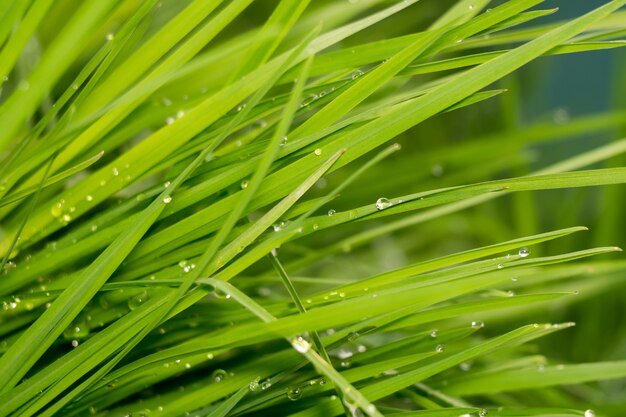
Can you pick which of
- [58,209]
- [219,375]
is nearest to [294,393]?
[219,375]

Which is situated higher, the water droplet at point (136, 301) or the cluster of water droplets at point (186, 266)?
the cluster of water droplets at point (186, 266)

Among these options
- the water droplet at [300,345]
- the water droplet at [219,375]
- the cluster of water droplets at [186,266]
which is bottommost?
the water droplet at [300,345]

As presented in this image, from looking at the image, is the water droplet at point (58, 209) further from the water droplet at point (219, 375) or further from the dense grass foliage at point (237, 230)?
the water droplet at point (219, 375)

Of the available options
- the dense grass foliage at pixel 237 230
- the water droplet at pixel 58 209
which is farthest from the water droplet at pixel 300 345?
the water droplet at pixel 58 209

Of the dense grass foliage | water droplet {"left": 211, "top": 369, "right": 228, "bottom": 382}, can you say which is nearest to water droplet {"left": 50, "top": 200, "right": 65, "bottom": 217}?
the dense grass foliage

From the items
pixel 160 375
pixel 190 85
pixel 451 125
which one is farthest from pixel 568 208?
pixel 160 375

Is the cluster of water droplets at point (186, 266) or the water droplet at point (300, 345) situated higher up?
the cluster of water droplets at point (186, 266)

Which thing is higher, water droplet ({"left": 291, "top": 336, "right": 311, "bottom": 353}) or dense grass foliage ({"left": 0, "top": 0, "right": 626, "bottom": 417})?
dense grass foliage ({"left": 0, "top": 0, "right": 626, "bottom": 417})

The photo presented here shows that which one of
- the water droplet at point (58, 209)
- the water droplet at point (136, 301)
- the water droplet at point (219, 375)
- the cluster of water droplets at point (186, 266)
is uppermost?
the water droplet at point (58, 209)

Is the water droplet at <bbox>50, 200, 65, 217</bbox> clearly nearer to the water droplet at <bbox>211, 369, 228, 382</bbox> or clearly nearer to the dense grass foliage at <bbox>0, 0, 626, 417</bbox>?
the dense grass foliage at <bbox>0, 0, 626, 417</bbox>

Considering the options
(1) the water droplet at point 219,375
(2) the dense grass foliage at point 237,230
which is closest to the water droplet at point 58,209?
(2) the dense grass foliage at point 237,230

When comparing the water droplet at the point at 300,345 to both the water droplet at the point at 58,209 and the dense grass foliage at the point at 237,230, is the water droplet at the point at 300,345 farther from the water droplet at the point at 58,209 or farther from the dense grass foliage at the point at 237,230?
the water droplet at the point at 58,209

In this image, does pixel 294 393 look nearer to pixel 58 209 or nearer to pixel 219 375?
pixel 219 375
